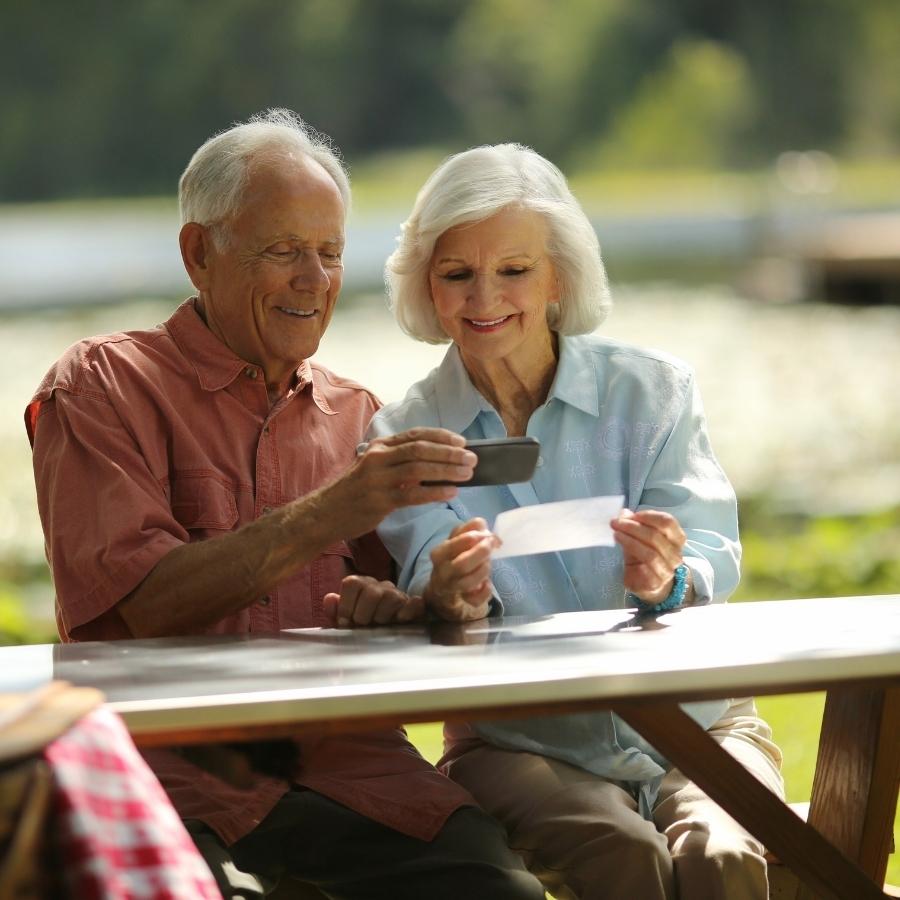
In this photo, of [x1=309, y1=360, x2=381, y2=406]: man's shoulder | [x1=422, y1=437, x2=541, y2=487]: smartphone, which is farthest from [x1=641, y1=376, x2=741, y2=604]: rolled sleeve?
[x1=309, y1=360, x2=381, y2=406]: man's shoulder

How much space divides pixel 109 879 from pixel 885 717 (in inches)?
55.2

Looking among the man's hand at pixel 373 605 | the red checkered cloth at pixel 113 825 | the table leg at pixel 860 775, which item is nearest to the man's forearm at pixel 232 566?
the man's hand at pixel 373 605

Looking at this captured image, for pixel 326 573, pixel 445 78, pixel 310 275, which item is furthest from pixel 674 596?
pixel 445 78

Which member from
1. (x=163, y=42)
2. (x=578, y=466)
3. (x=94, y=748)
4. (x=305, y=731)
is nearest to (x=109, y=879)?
(x=94, y=748)

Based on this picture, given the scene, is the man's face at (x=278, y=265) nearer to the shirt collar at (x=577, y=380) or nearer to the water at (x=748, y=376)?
the shirt collar at (x=577, y=380)

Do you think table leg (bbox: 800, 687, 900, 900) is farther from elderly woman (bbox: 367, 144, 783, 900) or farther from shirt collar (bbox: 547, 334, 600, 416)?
shirt collar (bbox: 547, 334, 600, 416)

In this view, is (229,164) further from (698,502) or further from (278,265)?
(698,502)

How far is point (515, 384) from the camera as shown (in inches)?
110

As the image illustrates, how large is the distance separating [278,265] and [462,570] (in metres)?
0.69

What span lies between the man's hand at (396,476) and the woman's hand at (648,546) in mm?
261

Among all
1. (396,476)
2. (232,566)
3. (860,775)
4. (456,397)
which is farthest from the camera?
(456,397)

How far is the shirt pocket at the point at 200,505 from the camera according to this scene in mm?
2590

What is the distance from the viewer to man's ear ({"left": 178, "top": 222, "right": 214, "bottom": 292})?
2.79 m

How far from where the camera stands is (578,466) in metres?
2.69
